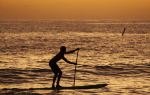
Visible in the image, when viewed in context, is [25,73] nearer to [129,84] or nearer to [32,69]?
[32,69]

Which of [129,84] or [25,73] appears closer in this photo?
[129,84]

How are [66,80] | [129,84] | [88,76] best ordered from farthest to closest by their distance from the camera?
1. [88,76]
2. [66,80]
3. [129,84]

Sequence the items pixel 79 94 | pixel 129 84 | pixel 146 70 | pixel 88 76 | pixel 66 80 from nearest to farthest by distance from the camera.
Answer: pixel 79 94
pixel 129 84
pixel 66 80
pixel 88 76
pixel 146 70

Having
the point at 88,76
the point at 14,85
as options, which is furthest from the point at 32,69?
the point at 14,85

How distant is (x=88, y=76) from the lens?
1157 inches

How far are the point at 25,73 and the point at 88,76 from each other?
486cm

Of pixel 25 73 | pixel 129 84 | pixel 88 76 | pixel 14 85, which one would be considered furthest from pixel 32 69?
pixel 129 84

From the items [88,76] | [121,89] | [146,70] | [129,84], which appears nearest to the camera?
[121,89]

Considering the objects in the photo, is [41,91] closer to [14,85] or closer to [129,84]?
[14,85]

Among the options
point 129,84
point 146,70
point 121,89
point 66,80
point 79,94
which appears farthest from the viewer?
point 146,70

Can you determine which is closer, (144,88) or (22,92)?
(22,92)

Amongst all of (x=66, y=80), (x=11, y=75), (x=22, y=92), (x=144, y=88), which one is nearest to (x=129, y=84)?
(x=144, y=88)

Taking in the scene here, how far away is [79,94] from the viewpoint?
21547mm

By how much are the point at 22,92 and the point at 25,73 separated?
9.38 m
